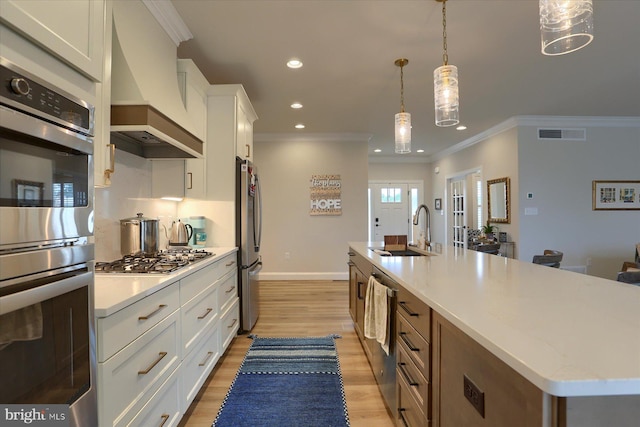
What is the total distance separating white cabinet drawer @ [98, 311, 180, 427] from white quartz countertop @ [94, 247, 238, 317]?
0.18 meters

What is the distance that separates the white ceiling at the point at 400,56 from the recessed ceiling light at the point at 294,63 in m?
0.08

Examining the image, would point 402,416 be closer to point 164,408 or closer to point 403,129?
point 164,408

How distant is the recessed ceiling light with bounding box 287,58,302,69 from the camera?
9.77 feet

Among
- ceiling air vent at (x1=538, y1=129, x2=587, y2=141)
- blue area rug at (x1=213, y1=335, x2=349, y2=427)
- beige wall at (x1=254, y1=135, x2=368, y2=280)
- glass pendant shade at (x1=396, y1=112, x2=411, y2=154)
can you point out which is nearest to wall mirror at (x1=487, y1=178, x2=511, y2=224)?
ceiling air vent at (x1=538, y1=129, x2=587, y2=141)

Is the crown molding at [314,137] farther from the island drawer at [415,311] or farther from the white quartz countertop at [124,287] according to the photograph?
the island drawer at [415,311]

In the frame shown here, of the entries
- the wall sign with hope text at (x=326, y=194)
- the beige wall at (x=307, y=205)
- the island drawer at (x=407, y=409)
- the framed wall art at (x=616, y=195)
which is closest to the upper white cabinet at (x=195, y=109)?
the island drawer at (x=407, y=409)

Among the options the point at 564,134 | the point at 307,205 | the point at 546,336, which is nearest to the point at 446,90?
the point at 546,336

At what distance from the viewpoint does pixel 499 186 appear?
17.6 feet

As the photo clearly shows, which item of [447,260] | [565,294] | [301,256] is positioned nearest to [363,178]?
[301,256]

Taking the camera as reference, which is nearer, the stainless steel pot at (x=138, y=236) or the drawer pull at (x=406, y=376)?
the drawer pull at (x=406, y=376)

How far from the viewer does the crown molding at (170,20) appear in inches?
83.1

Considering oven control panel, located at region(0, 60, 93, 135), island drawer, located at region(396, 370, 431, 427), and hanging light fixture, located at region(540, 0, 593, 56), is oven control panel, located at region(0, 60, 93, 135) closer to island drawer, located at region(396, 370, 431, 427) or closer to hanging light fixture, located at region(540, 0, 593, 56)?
island drawer, located at region(396, 370, 431, 427)

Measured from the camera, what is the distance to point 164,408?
1.50 metres

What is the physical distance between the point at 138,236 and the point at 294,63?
2107mm
